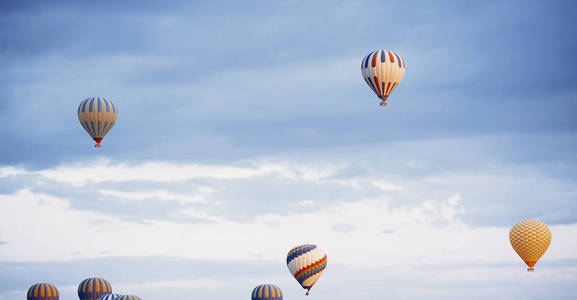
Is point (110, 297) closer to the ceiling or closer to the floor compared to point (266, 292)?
closer to the ceiling

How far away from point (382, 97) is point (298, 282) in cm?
2949

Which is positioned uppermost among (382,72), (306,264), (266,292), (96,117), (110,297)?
(96,117)

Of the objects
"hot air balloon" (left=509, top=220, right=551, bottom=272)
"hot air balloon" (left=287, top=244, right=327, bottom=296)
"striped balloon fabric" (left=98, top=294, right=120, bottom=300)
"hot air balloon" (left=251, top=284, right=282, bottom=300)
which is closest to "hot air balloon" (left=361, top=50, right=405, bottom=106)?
"hot air balloon" (left=509, top=220, right=551, bottom=272)

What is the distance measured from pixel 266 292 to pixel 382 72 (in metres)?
38.5

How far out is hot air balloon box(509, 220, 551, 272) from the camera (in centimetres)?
11356

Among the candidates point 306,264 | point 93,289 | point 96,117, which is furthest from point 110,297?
point 96,117

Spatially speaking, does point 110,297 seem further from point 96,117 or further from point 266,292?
point 96,117

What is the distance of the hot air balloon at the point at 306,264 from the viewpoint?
407ft

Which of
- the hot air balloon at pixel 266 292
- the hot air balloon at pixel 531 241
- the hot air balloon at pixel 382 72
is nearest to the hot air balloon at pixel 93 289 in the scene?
the hot air balloon at pixel 266 292

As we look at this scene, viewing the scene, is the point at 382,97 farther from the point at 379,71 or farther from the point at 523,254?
the point at 523,254

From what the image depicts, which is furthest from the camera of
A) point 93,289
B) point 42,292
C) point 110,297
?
point 42,292

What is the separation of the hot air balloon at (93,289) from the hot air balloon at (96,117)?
118ft

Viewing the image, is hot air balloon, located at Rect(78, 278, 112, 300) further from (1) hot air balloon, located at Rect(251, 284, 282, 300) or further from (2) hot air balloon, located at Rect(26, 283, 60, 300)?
(1) hot air balloon, located at Rect(251, 284, 282, 300)

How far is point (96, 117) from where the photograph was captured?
112875 mm
